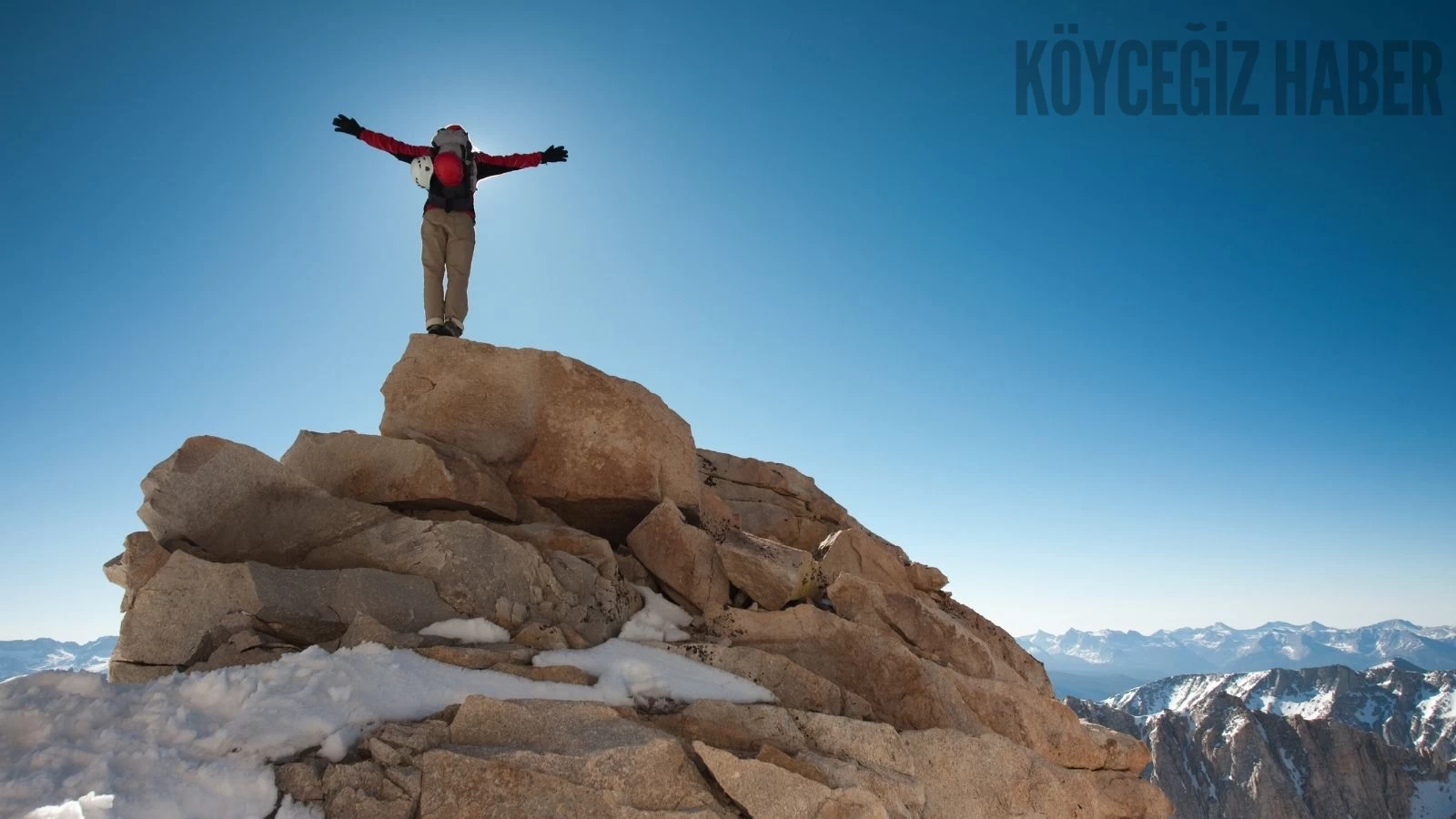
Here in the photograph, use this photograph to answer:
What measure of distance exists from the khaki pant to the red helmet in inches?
28.9

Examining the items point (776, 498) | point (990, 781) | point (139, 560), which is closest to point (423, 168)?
point (139, 560)

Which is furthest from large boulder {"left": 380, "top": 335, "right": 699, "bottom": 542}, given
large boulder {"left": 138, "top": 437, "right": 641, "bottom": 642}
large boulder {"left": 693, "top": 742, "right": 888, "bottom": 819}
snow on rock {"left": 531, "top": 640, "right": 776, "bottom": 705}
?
large boulder {"left": 693, "top": 742, "right": 888, "bottom": 819}

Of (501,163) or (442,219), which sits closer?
(442,219)

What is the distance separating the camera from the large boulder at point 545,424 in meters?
16.4

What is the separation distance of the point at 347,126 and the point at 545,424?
357 inches

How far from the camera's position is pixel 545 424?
55.2ft

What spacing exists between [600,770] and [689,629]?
6380 mm

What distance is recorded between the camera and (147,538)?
1249 centimetres

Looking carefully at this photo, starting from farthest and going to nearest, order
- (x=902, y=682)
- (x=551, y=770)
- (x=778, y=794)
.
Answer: (x=902, y=682)
(x=778, y=794)
(x=551, y=770)

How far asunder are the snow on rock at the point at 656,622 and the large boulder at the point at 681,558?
36 cm

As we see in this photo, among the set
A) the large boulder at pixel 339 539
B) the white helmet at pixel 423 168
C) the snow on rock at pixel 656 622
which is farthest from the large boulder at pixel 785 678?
the white helmet at pixel 423 168

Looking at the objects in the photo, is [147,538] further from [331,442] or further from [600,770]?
[600,770]

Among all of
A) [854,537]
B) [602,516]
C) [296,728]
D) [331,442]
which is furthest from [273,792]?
[854,537]

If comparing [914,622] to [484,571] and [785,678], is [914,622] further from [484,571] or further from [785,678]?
[484,571]
